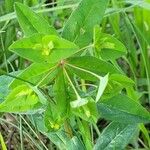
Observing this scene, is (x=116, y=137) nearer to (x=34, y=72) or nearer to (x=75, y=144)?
(x=75, y=144)

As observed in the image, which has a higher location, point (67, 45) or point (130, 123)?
point (67, 45)

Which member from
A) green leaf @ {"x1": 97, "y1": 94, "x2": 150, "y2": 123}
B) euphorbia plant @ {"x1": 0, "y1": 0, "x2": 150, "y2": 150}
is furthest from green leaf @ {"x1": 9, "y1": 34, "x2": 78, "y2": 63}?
green leaf @ {"x1": 97, "y1": 94, "x2": 150, "y2": 123}

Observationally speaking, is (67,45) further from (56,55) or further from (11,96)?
(11,96)

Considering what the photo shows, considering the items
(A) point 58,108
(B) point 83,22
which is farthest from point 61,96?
(B) point 83,22

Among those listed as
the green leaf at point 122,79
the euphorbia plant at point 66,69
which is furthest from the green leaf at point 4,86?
the green leaf at point 122,79

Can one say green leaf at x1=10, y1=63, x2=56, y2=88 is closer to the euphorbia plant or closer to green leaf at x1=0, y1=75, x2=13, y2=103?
the euphorbia plant

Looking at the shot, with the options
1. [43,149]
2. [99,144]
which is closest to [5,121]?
[43,149]
